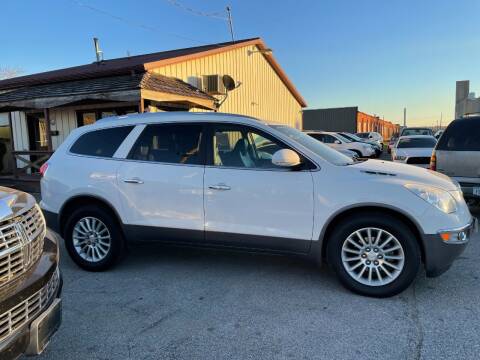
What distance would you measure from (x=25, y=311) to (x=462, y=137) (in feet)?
21.9

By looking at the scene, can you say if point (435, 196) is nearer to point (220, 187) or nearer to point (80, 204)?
point (220, 187)

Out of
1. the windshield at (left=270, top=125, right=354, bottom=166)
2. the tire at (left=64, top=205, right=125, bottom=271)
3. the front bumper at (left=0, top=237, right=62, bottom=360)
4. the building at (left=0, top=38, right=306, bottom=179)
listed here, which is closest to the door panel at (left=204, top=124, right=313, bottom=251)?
the windshield at (left=270, top=125, right=354, bottom=166)

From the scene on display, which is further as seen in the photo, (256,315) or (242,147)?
(242,147)

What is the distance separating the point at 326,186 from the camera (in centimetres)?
382

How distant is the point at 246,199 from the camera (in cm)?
402

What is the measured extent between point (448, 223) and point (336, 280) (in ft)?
4.30

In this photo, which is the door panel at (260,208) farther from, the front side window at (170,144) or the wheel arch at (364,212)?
the front side window at (170,144)

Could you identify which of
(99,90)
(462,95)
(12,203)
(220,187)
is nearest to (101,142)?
(220,187)

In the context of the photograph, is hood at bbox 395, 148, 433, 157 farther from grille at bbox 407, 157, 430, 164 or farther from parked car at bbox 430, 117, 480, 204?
parked car at bbox 430, 117, 480, 204

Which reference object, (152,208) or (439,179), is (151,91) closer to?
(152,208)

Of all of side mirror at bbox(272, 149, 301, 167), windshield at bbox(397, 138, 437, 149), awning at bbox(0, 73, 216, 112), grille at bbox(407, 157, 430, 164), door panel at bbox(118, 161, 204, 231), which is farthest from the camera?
windshield at bbox(397, 138, 437, 149)

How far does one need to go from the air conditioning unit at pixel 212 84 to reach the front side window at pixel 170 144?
963 centimetres

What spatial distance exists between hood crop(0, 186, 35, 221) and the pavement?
1282 millimetres

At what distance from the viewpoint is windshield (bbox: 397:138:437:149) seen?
12.5 m
